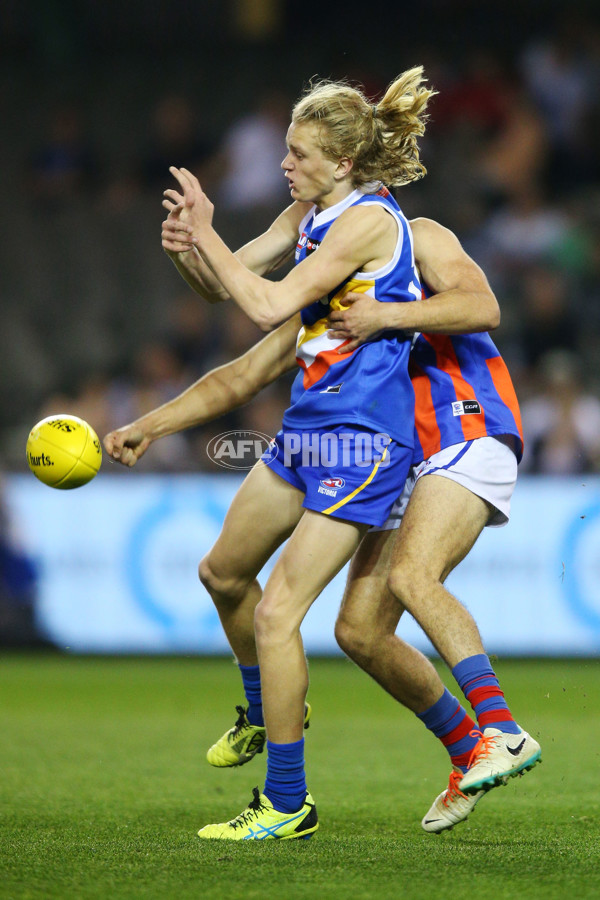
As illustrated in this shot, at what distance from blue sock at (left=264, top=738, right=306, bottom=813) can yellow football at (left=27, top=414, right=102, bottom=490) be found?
1163 millimetres

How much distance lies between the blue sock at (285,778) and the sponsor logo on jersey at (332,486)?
803 millimetres

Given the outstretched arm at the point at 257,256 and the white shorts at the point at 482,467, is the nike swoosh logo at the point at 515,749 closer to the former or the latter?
the white shorts at the point at 482,467

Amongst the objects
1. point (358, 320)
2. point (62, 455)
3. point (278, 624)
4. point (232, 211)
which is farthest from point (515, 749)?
point (232, 211)

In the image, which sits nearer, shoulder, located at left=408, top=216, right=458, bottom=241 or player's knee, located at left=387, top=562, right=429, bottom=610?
player's knee, located at left=387, top=562, right=429, bottom=610

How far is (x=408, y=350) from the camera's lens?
13.6 ft

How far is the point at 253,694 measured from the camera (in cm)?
453

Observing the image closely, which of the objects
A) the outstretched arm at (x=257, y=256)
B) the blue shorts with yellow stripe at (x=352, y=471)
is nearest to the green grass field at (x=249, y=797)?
the blue shorts with yellow stripe at (x=352, y=471)

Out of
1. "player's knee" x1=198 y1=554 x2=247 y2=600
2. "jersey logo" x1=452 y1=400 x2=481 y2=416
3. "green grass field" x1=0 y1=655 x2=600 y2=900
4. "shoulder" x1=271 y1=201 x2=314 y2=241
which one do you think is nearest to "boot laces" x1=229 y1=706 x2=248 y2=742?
"green grass field" x1=0 y1=655 x2=600 y2=900

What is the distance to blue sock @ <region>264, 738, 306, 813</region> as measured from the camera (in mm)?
3932

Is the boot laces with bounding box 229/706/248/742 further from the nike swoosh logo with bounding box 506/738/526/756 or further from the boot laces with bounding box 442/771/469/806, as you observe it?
the nike swoosh logo with bounding box 506/738/526/756

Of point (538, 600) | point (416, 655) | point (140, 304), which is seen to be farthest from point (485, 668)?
point (140, 304)

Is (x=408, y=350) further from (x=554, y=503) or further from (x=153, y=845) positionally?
(x=554, y=503)

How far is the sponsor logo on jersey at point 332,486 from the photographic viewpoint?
155 inches

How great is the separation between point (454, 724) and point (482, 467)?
911 millimetres
